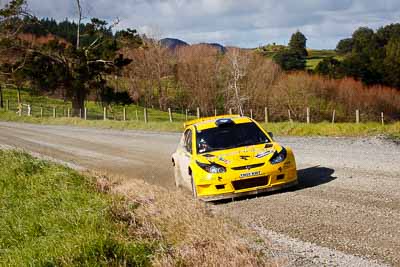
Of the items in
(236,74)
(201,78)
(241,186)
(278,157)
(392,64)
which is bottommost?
(241,186)

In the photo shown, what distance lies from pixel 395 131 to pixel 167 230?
15208 mm

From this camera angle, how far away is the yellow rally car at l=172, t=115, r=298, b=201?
962 cm

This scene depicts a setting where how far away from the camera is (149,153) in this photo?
18.9 meters

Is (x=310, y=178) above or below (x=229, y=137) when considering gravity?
below

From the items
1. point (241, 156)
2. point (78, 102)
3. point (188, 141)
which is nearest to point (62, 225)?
point (241, 156)

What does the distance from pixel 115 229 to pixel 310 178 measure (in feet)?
15.9

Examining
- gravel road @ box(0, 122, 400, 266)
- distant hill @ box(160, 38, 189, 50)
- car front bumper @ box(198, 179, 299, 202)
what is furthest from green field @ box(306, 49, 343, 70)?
car front bumper @ box(198, 179, 299, 202)

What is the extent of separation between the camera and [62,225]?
8.98 metres

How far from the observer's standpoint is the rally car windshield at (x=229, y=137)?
10641 millimetres

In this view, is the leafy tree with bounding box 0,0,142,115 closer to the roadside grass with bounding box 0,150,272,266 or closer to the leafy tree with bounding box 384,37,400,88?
the roadside grass with bounding box 0,150,272,266

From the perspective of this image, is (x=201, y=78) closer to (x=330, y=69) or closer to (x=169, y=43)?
(x=169, y=43)

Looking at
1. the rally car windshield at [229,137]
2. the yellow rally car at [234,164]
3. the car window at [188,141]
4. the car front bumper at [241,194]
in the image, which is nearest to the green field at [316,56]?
the car window at [188,141]

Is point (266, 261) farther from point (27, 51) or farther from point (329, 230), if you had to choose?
point (27, 51)

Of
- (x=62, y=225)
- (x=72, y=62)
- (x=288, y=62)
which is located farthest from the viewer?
(x=288, y=62)
